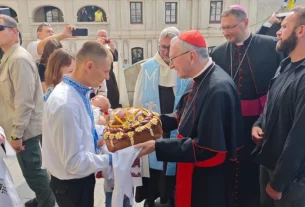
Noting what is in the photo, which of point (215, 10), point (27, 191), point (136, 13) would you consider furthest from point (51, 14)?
point (27, 191)

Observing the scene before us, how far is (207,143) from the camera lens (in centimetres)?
206

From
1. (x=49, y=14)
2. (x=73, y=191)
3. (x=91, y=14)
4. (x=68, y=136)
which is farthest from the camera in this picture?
(x=49, y=14)

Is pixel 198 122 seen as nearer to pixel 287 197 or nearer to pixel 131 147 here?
pixel 131 147

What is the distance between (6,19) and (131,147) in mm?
1983

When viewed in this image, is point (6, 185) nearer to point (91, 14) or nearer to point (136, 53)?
point (136, 53)

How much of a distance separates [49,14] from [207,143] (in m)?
23.6

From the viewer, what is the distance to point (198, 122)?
2.15m

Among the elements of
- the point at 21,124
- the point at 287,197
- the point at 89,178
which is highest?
the point at 21,124

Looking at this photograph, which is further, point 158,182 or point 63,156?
point 158,182

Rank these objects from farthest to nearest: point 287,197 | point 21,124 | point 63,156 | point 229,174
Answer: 1. point 21,124
2. point 229,174
3. point 287,197
4. point 63,156

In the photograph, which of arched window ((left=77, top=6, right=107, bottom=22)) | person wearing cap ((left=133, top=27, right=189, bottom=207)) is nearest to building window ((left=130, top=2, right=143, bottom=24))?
arched window ((left=77, top=6, right=107, bottom=22))

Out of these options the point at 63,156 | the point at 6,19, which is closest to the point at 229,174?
the point at 63,156

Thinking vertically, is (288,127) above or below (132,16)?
below

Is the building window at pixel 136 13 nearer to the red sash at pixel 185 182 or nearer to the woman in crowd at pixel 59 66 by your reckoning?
the woman in crowd at pixel 59 66
